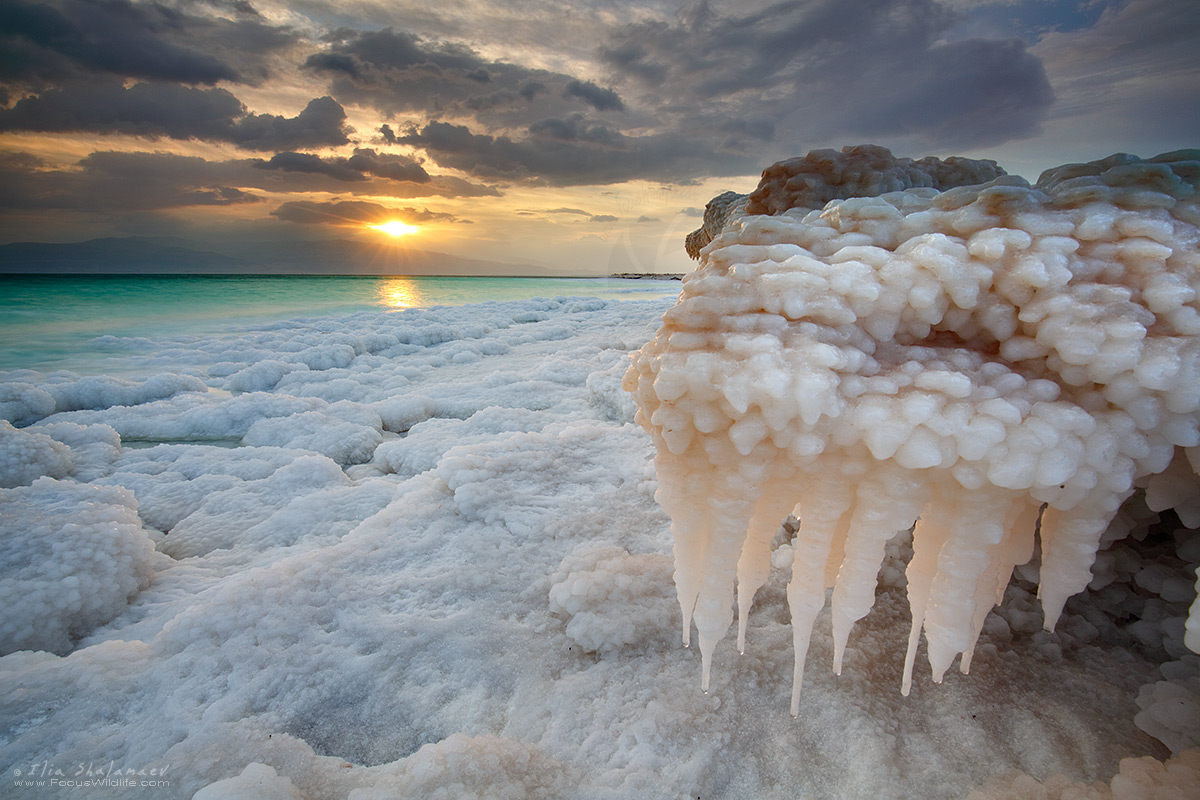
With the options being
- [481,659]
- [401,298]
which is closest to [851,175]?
[481,659]

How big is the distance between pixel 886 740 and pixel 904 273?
1469 mm

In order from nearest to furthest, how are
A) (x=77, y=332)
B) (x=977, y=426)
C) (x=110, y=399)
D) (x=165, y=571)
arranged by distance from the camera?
(x=977, y=426) < (x=165, y=571) < (x=110, y=399) < (x=77, y=332)

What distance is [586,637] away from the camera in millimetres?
2240

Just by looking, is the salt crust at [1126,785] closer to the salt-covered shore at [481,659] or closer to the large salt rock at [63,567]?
the salt-covered shore at [481,659]

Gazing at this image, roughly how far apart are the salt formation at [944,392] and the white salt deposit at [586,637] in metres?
0.02

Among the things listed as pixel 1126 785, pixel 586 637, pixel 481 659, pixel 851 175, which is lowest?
pixel 481 659

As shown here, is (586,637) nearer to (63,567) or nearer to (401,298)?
(63,567)

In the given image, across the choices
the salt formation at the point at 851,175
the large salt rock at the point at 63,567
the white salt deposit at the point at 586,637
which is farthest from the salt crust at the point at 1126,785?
the large salt rock at the point at 63,567

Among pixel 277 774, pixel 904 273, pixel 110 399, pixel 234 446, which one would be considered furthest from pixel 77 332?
pixel 904 273

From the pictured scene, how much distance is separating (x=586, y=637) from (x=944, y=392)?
5.34 feet

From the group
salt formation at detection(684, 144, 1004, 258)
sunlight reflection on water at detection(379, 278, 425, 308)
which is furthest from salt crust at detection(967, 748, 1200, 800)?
sunlight reflection on water at detection(379, 278, 425, 308)

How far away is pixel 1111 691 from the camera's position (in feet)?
5.82

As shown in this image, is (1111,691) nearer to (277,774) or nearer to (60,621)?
(277,774)

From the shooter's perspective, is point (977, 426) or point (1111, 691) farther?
point (1111, 691)
